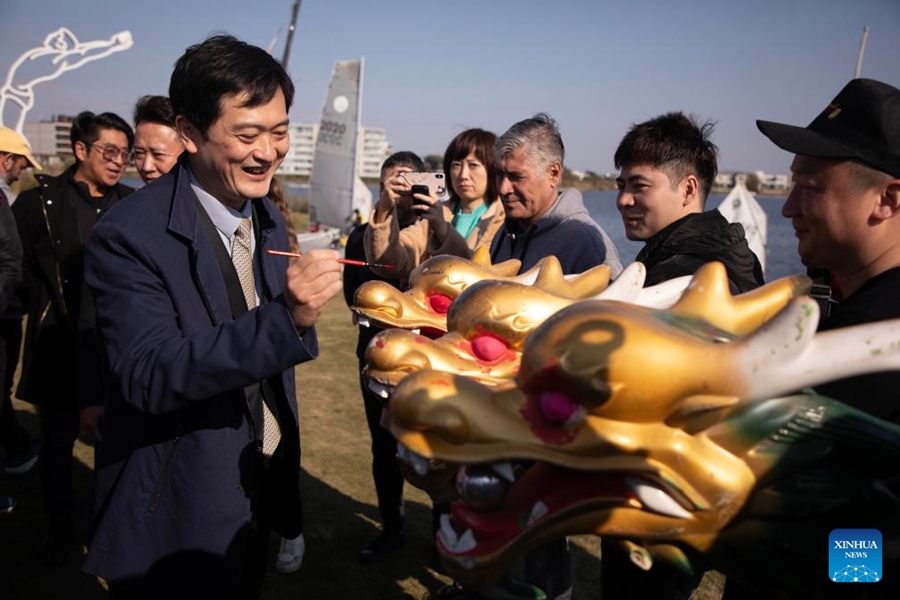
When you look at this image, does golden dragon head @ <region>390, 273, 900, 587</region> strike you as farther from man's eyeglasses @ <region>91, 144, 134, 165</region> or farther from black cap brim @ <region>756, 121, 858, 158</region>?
man's eyeglasses @ <region>91, 144, 134, 165</region>

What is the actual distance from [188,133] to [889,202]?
202 centimetres

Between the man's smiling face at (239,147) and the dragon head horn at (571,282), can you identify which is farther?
the man's smiling face at (239,147)

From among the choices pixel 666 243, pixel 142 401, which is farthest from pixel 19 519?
pixel 666 243

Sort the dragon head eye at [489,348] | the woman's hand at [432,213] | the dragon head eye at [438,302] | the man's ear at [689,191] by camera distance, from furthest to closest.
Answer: the woman's hand at [432,213] → the man's ear at [689,191] → the dragon head eye at [438,302] → the dragon head eye at [489,348]

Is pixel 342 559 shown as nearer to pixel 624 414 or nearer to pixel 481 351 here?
pixel 481 351

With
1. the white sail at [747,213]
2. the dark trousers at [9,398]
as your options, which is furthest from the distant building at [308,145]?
the dark trousers at [9,398]

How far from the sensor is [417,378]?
117 cm

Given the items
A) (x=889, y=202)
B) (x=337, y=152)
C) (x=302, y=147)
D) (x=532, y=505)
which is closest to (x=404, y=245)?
(x=889, y=202)

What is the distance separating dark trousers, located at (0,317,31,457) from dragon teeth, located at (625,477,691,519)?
4588 mm

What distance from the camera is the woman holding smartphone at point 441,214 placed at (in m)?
3.51

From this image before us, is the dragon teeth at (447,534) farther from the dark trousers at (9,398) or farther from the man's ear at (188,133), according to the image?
the dark trousers at (9,398)

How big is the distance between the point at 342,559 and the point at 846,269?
3.41 meters

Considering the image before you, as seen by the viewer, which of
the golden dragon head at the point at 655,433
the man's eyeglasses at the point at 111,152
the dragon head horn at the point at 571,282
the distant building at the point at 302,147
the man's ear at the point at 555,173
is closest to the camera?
Result: the golden dragon head at the point at 655,433

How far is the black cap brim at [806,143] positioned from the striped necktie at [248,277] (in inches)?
68.3
